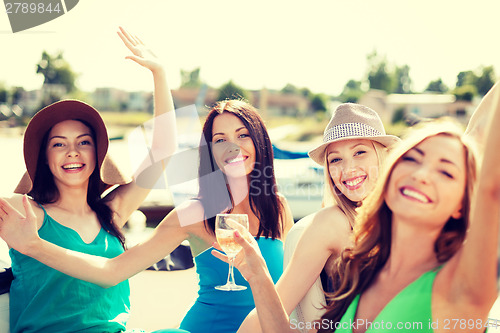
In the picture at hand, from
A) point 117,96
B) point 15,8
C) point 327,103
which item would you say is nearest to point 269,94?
point 327,103

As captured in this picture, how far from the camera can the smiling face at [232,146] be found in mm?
2857

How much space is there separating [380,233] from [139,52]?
201 cm

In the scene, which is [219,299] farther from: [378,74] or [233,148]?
[378,74]

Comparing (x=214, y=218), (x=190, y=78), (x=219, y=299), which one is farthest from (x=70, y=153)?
(x=190, y=78)

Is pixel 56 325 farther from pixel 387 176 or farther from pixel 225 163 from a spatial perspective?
pixel 387 176

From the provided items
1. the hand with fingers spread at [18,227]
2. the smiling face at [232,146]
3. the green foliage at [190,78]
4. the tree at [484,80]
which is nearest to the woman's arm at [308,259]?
the smiling face at [232,146]

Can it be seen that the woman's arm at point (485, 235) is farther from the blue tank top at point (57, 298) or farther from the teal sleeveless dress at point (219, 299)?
the blue tank top at point (57, 298)

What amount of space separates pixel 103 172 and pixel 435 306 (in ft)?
6.56

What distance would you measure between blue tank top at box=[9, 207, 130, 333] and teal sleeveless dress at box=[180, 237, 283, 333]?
0.41 m

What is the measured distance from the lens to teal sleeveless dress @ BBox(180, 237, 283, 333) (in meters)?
2.71

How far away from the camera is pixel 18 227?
2270 mm

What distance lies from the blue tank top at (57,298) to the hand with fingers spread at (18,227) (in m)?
0.40

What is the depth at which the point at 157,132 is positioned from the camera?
10.1ft

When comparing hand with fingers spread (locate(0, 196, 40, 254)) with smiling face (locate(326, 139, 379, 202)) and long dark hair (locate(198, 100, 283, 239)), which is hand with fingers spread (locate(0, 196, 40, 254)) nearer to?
long dark hair (locate(198, 100, 283, 239))
